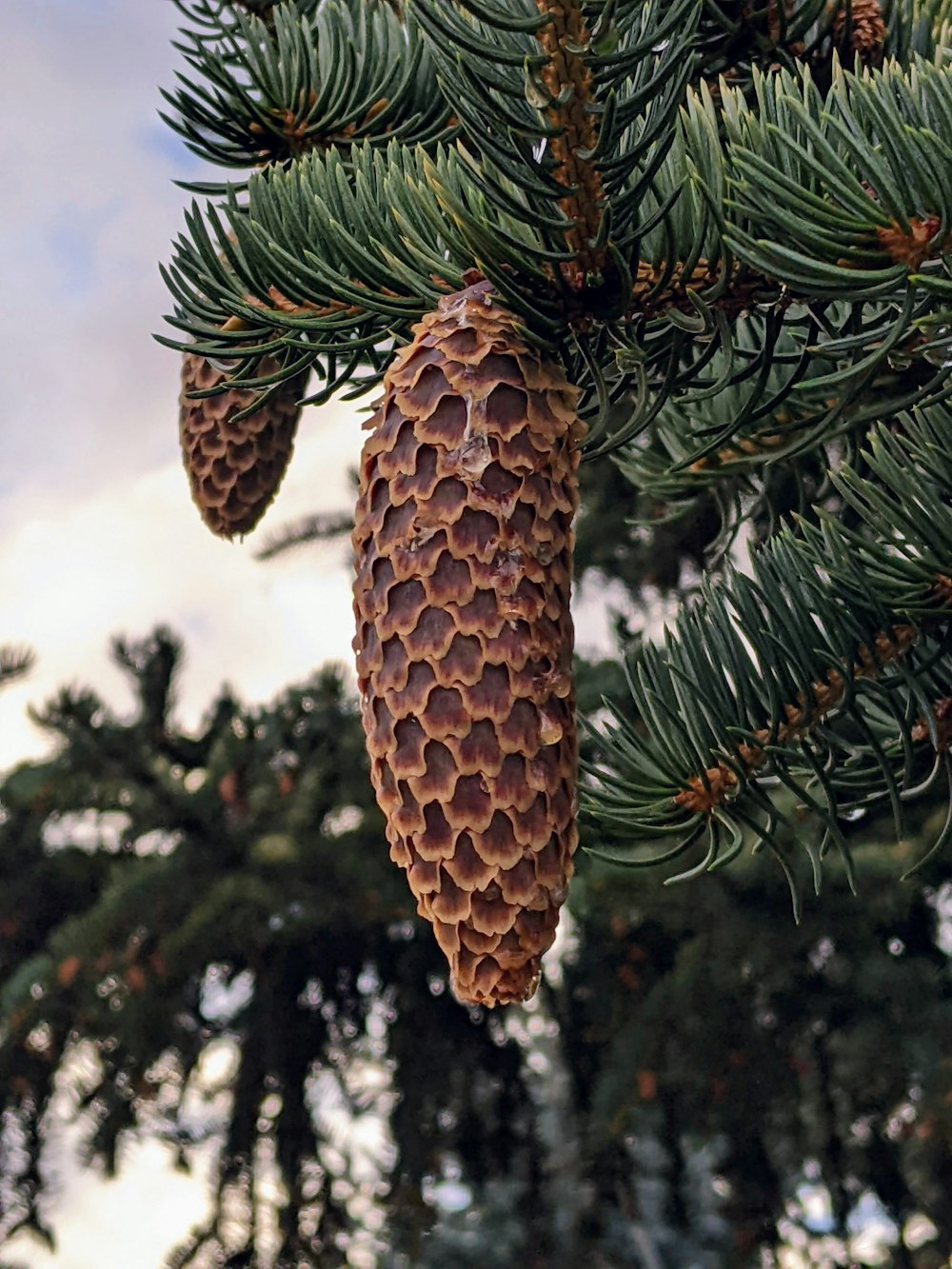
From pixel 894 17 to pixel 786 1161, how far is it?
4.64 feet

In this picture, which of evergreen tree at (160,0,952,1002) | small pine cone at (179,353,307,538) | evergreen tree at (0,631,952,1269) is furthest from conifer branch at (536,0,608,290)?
evergreen tree at (0,631,952,1269)

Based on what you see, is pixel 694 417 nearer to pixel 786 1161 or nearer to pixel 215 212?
pixel 215 212

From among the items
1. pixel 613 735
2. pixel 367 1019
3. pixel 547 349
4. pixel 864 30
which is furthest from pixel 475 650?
pixel 367 1019

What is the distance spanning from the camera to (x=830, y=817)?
66cm

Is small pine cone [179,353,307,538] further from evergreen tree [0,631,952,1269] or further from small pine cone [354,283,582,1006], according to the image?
evergreen tree [0,631,952,1269]

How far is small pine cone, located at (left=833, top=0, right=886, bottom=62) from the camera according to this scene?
822mm

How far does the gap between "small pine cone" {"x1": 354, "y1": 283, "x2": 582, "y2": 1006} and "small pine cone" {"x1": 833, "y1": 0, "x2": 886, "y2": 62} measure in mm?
489

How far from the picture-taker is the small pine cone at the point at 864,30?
0.82 m

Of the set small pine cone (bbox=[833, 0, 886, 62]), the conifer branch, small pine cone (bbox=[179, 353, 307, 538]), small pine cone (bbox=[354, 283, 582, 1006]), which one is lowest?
small pine cone (bbox=[354, 283, 582, 1006])

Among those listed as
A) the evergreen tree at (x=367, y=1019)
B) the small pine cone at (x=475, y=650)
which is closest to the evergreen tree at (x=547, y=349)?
the small pine cone at (x=475, y=650)

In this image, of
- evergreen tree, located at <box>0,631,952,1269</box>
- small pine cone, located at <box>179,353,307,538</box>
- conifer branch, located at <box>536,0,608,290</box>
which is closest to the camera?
conifer branch, located at <box>536,0,608,290</box>

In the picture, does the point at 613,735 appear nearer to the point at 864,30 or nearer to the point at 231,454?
the point at 231,454

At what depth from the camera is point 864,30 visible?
83 cm

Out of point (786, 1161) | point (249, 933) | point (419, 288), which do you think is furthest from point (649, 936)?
point (419, 288)
